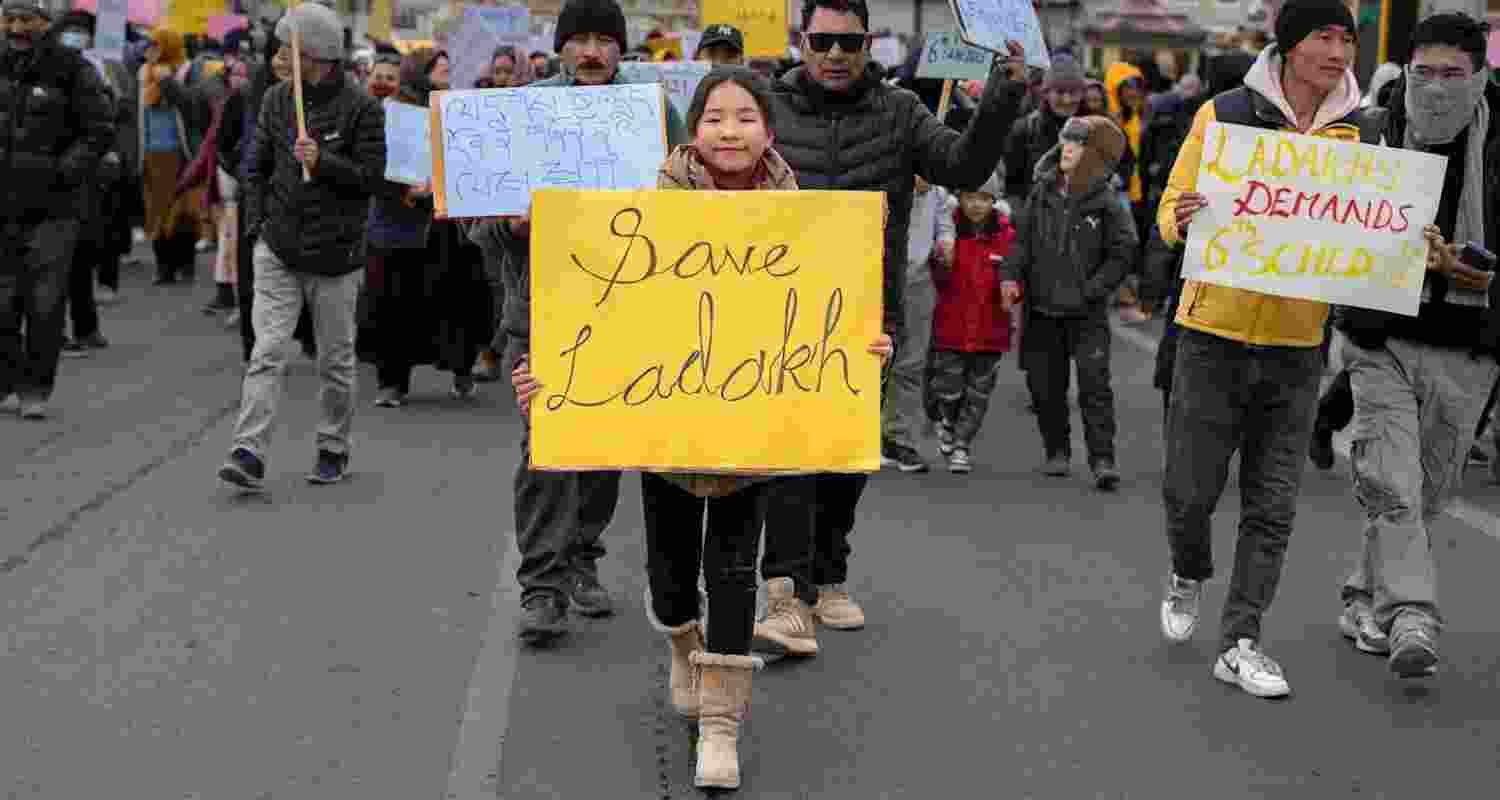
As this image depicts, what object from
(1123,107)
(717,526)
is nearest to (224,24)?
(1123,107)

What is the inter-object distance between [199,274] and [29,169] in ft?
31.1

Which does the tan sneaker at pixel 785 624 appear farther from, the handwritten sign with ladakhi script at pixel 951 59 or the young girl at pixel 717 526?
the handwritten sign with ladakhi script at pixel 951 59

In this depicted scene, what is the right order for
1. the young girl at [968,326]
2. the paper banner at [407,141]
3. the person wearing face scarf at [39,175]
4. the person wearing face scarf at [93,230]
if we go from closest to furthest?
the young girl at [968,326]
the person wearing face scarf at [39,175]
the paper banner at [407,141]
the person wearing face scarf at [93,230]

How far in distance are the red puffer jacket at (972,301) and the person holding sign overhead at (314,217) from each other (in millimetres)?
3022

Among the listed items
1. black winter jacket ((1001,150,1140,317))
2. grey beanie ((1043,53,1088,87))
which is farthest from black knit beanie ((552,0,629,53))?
grey beanie ((1043,53,1088,87))

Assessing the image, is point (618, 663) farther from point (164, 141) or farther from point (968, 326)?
point (164, 141)

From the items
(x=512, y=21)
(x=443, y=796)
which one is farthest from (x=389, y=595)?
(x=512, y=21)

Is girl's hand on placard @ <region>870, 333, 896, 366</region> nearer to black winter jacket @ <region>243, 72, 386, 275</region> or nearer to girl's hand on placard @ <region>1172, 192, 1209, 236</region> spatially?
girl's hand on placard @ <region>1172, 192, 1209, 236</region>

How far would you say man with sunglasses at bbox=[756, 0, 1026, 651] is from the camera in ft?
21.8

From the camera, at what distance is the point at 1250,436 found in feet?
22.0

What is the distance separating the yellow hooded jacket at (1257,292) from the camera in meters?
6.45

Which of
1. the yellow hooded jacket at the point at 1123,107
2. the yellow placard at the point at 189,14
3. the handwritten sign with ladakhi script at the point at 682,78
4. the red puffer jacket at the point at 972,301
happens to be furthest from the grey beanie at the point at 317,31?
the yellow hooded jacket at the point at 1123,107

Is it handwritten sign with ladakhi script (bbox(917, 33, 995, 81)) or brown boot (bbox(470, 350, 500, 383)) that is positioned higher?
handwritten sign with ladakhi script (bbox(917, 33, 995, 81))

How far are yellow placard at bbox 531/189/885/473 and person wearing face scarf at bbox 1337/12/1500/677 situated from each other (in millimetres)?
1941
